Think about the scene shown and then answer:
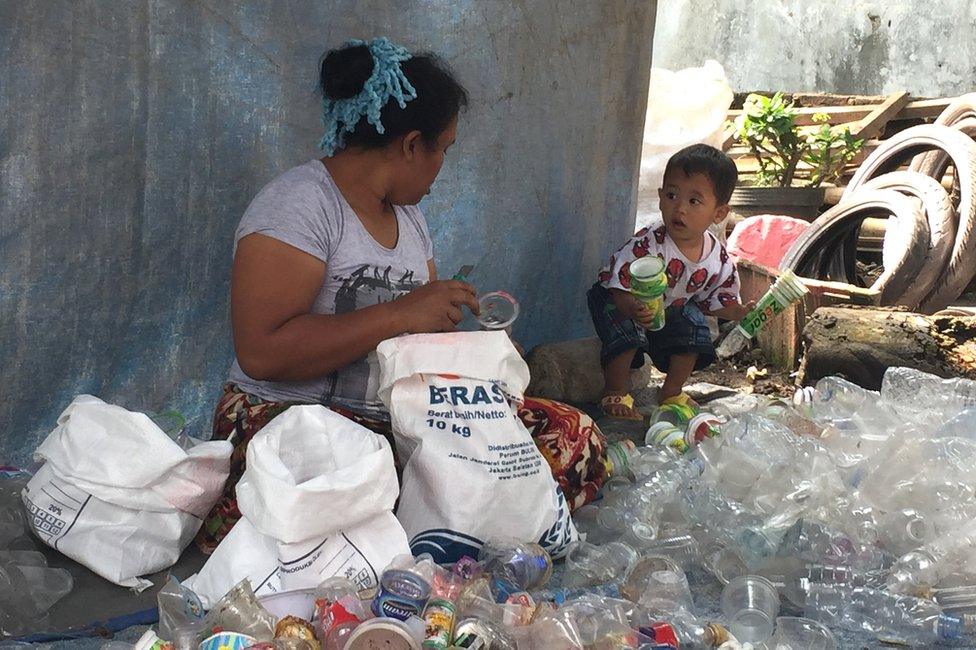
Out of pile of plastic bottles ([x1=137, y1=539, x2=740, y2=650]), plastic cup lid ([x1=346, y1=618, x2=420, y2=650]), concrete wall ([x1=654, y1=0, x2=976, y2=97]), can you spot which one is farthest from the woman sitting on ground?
concrete wall ([x1=654, y1=0, x2=976, y2=97])

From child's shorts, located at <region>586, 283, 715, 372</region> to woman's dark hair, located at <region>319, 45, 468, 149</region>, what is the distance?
5.62 feet

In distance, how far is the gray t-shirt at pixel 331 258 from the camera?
9.11 feet

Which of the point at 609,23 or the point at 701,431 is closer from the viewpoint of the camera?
the point at 701,431

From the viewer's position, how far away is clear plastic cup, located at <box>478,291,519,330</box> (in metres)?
3.03

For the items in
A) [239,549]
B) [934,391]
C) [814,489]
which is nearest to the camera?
[239,549]

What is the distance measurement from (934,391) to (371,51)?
238cm

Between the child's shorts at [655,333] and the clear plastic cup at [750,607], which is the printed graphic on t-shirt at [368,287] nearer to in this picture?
the clear plastic cup at [750,607]

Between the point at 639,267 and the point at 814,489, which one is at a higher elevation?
the point at 639,267

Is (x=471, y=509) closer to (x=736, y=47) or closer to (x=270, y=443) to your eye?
(x=270, y=443)

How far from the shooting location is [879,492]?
3102mm

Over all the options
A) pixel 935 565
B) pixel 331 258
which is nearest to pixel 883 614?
pixel 935 565

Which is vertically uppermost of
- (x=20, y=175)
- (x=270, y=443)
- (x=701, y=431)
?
(x=20, y=175)

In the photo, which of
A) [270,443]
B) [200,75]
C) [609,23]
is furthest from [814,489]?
[609,23]

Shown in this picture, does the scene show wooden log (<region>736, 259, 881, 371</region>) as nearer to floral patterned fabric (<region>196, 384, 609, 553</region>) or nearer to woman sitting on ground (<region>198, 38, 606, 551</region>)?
floral patterned fabric (<region>196, 384, 609, 553</region>)
